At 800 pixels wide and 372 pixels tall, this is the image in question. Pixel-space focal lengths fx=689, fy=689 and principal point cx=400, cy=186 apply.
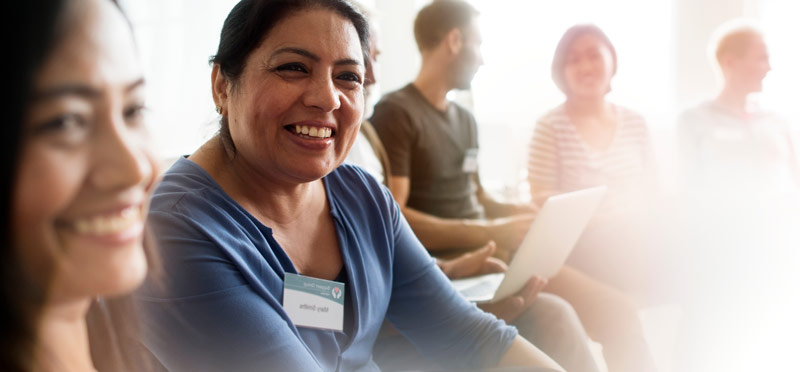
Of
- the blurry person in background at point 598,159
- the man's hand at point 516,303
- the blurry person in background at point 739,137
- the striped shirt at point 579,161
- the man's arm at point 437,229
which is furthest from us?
the blurry person in background at point 739,137

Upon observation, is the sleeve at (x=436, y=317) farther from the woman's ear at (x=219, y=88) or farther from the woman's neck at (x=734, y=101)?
the woman's neck at (x=734, y=101)

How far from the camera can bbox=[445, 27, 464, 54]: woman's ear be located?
2652mm

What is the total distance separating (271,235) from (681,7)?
419 cm

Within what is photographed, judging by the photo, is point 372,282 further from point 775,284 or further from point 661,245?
point 775,284

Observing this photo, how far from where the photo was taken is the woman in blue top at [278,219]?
0.91 metres

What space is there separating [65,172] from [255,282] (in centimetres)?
65

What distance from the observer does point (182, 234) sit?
919 mm

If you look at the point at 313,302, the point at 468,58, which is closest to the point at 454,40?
the point at 468,58

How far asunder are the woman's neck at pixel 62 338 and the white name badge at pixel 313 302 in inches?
23.8

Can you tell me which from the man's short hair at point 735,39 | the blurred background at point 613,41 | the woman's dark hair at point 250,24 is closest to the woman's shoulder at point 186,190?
the woman's dark hair at point 250,24

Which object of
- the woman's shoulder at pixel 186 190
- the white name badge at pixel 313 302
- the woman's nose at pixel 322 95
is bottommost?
the white name badge at pixel 313 302

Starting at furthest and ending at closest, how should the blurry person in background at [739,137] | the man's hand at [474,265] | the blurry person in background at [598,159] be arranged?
the blurry person in background at [739,137] → the blurry person in background at [598,159] → the man's hand at [474,265]

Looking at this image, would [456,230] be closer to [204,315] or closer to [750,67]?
[204,315]

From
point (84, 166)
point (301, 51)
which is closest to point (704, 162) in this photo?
point (301, 51)
